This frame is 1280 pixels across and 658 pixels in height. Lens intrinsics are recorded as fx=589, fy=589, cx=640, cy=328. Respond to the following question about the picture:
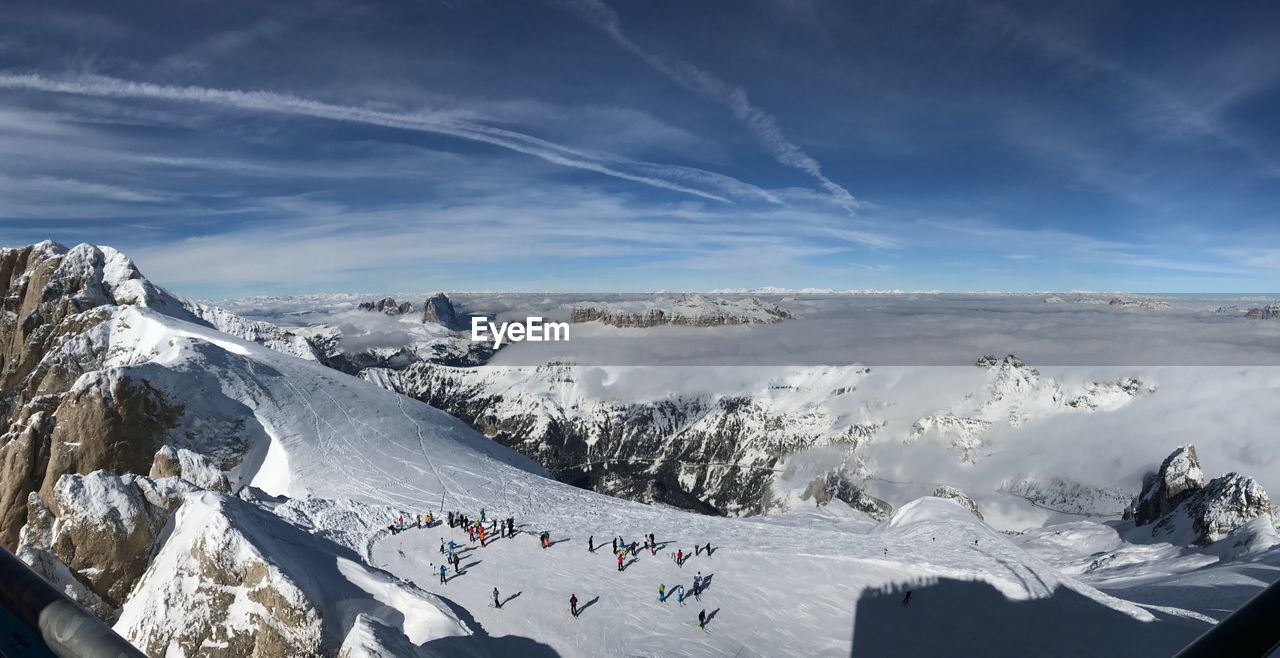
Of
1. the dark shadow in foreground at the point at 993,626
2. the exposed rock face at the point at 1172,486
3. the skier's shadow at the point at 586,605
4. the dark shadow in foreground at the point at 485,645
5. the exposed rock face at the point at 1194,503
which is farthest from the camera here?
the exposed rock face at the point at 1172,486

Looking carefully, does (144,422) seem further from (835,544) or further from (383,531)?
(835,544)

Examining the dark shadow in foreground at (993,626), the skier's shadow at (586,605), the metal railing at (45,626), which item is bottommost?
the dark shadow in foreground at (993,626)

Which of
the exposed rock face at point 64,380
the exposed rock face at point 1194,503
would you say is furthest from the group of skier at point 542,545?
the exposed rock face at point 1194,503

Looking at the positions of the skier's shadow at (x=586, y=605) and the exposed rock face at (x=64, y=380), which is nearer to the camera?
the skier's shadow at (x=586, y=605)

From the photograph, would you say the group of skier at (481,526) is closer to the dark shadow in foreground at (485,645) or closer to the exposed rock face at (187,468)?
the dark shadow in foreground at (485,645)

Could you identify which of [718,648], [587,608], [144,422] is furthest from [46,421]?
[718,648]

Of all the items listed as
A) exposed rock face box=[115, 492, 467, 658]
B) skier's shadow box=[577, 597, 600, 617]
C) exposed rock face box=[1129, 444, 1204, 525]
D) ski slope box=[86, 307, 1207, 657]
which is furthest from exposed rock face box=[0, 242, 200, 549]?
exposed rock face box=[1129, 444, 1204, 525]

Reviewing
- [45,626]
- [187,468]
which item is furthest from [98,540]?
[45,626]
